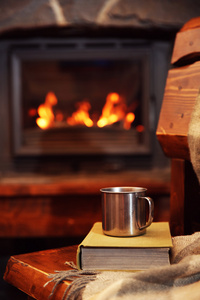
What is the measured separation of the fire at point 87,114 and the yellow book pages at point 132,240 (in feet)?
4.48

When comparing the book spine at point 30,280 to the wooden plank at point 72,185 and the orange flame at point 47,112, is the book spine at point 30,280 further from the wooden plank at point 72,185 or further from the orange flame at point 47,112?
the orange flame at point 47,112

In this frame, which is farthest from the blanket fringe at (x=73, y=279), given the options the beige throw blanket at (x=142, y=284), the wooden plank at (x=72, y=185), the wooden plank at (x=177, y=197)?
the wooden plank at (x=72, y=185)

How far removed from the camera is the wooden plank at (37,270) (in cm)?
56

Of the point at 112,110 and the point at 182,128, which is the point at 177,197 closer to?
the point at 182,128

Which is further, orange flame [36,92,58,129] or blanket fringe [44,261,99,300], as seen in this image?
orange flame [36,92,58,129]

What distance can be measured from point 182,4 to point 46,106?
77 centimetres

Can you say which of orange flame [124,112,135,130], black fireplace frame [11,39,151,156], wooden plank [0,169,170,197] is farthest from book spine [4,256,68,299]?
orange flame [124,112,135,130]

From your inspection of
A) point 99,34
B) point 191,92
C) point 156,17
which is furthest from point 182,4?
point 191,92

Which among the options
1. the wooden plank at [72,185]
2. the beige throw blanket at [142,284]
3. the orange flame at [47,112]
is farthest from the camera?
the orange flame at [47,112]

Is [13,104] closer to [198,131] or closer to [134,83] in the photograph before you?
[134,83]

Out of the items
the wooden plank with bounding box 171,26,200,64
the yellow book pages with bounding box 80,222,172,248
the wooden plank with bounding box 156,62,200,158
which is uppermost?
the wooden plank with bounding box 171,26,200,64

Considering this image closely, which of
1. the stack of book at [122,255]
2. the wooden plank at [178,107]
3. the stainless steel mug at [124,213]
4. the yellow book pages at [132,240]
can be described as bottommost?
the stack of book at [122,255]

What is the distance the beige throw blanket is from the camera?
0.48 m

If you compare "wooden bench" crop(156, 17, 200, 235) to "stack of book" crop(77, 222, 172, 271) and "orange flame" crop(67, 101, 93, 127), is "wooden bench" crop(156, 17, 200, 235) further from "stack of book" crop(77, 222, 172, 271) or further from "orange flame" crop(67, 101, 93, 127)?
"orange flame" crop(67, 101, 93, 127)
